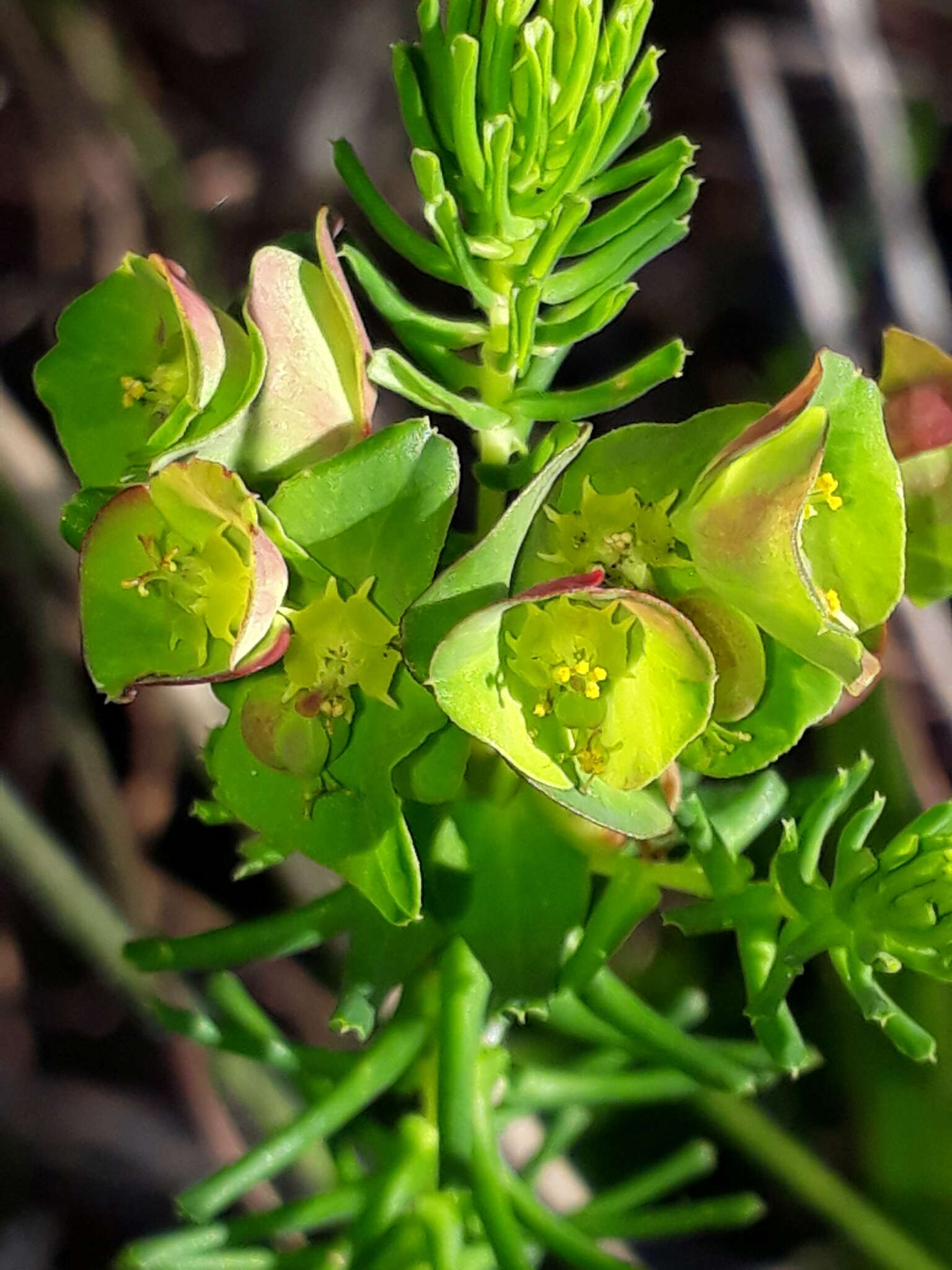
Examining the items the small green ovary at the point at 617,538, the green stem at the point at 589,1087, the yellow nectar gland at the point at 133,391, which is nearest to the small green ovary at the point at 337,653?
the small green ovary at the point at 617,538

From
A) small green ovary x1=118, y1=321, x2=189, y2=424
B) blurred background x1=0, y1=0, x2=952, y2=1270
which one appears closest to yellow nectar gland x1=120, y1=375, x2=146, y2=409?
small green ovary x1=118, y1=321, x2=189, y2=424

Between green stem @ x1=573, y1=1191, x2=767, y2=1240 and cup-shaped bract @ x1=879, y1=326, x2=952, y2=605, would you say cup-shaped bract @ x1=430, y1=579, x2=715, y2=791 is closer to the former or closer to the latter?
cup-shaped bract @ x1=879, y1=326, x2=952, y2=605

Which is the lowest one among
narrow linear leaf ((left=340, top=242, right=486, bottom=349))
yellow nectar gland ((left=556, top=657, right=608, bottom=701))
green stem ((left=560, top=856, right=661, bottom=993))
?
green stem ((left=560, top=856, right=661, bottom=993))

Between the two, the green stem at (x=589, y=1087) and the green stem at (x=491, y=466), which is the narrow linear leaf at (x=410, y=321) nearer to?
the green stem at (x=491, y=466)

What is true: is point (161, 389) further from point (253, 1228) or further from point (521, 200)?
point (253, 1228)

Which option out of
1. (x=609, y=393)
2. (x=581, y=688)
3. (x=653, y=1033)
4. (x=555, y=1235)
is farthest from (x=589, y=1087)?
(x=609, y=393)

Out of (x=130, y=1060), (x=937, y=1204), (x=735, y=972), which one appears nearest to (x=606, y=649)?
(x=735, y=972)
